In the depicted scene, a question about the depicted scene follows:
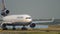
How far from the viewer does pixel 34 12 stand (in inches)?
45.5

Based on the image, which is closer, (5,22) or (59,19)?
(5,22)

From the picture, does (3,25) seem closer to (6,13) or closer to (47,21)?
(6,13)

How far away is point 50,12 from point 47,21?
0.42 ft

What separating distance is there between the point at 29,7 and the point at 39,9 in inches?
3.4

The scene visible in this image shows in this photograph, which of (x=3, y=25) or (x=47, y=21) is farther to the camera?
(x=47, y=21)

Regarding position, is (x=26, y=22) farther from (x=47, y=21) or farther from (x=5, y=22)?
(x=47, y=21)

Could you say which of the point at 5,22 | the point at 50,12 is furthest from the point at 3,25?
the point at 50,12

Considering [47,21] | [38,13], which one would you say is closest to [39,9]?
[38,13]

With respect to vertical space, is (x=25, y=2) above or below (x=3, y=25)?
above

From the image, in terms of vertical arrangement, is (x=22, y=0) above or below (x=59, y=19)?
above

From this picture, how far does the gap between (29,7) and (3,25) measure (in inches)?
15.7

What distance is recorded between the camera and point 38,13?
1151mm

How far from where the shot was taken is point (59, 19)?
1128 mm

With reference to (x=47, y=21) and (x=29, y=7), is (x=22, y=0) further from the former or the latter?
(x=47, y=21)
